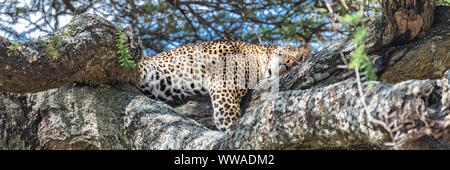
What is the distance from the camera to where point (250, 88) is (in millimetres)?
5445

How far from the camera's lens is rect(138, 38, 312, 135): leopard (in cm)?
532

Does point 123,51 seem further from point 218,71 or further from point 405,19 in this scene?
point 405,19

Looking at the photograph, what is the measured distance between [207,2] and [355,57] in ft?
16.9

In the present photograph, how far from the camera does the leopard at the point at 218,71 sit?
5324 millimetres

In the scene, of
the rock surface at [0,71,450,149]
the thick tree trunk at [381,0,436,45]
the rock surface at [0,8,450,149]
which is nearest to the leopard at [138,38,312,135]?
the rock surface at [0,8,450,149]

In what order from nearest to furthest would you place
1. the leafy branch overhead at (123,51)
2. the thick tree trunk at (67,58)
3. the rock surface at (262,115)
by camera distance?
the rock surface at (262,115) < the thick tree trunk at (67,58) < the leafy branch overhead at (123,51)

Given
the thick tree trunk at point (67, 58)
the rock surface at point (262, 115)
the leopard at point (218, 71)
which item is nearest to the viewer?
the rock surface at point (262, 115)

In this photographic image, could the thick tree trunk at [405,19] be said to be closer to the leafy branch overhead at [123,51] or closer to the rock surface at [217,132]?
the rock surface at [217,132]

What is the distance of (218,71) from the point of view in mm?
5641

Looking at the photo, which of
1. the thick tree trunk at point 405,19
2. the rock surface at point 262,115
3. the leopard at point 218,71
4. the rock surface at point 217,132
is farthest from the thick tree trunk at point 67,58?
the thick tree trunk at point 405,19

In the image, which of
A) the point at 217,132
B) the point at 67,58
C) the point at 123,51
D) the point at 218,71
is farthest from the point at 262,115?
the point at 218,71

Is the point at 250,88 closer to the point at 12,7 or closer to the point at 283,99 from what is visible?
the point at 283,99

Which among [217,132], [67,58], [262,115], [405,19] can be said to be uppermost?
[405,19]
